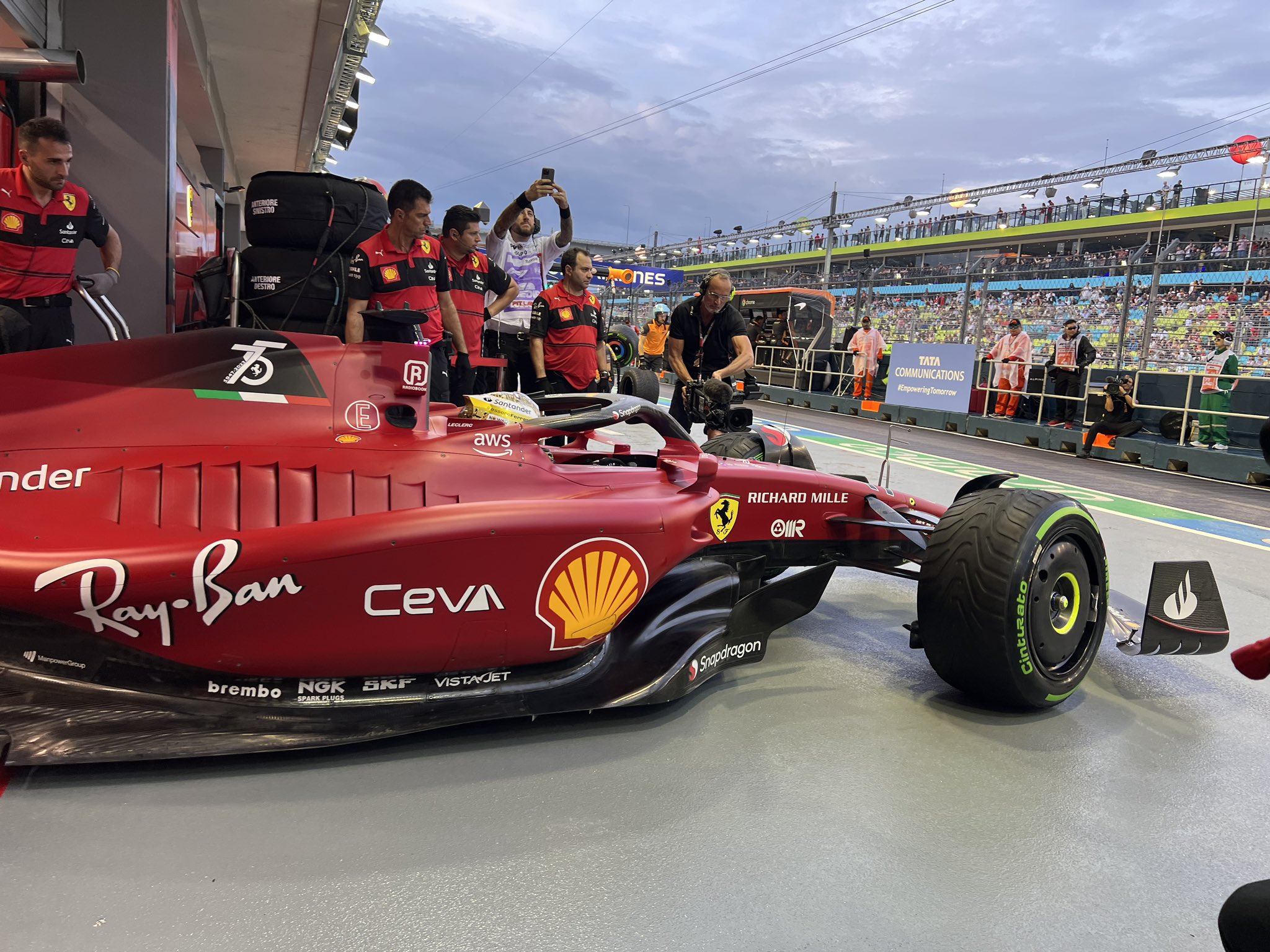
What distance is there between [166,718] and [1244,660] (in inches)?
93.3

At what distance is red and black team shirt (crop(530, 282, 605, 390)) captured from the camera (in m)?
5.59

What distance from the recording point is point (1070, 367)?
542 inches

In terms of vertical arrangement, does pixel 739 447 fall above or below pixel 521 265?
below

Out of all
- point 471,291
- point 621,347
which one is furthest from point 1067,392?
point 471,291

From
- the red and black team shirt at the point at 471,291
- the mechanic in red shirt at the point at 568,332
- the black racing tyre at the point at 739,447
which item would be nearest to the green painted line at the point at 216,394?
the black racing tyre at the point at 739,447

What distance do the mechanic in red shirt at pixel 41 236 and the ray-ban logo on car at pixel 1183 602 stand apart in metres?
5.15

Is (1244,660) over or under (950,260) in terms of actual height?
under

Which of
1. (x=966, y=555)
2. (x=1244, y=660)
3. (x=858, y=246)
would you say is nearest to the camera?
(x=1244, y=660)

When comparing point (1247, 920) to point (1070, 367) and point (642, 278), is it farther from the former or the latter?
point (642, 278)

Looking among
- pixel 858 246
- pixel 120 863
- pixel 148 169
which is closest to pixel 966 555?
pixel 120 863

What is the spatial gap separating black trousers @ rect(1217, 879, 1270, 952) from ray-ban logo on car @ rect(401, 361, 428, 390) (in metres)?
2.33

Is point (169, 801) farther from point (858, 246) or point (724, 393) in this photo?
point (858, 246)

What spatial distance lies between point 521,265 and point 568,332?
1293 mm

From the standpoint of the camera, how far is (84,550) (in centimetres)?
211
